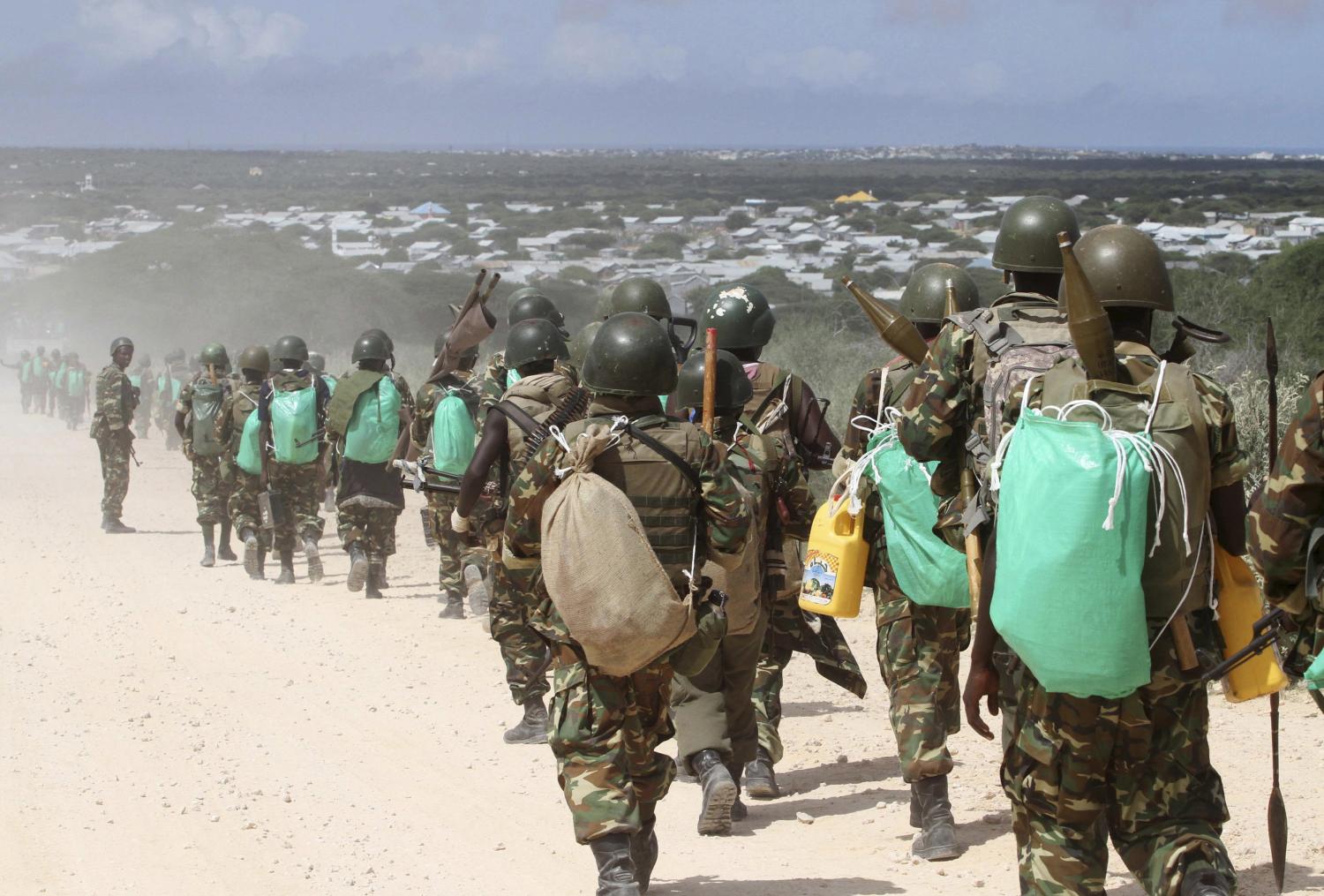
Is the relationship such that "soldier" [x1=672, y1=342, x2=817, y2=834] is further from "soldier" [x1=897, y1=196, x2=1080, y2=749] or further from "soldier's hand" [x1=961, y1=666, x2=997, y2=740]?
"soldier's hand" [x1=961, y1=666, x2=997, y2=740]

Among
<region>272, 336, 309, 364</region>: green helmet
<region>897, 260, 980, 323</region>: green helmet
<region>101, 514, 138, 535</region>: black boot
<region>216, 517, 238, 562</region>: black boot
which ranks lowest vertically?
<region>101, 514, 138, 535</region>: black boot

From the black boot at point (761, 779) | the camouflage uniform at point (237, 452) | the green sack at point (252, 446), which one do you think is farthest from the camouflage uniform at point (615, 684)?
the camouflage uniform at point (237, 452)

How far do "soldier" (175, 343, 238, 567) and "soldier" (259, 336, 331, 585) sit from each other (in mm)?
1408

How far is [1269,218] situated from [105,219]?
7830 centimetres

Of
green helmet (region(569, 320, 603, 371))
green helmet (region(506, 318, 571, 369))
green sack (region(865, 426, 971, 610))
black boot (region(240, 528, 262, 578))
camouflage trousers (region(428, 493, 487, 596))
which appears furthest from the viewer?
black boot (region(240, 528, 262, 578))

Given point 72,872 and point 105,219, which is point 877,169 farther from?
point 72,872

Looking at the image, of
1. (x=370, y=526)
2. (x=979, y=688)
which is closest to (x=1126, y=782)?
(x=979, y=688)

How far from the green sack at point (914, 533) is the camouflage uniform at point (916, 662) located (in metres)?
0.12

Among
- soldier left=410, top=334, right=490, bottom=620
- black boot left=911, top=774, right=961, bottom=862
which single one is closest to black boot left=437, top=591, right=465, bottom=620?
soldier left=410, top=334, right=490, bottom=620

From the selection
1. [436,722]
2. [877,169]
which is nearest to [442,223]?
[877,169]

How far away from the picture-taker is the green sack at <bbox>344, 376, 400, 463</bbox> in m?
13.0

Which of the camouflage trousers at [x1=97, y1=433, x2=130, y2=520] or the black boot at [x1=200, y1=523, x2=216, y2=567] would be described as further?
the camouflage trousers at [x1=97, y1=433, x2=130, y2=520]

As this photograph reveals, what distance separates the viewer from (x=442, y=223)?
95.2 meters

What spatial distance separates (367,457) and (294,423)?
94cm
